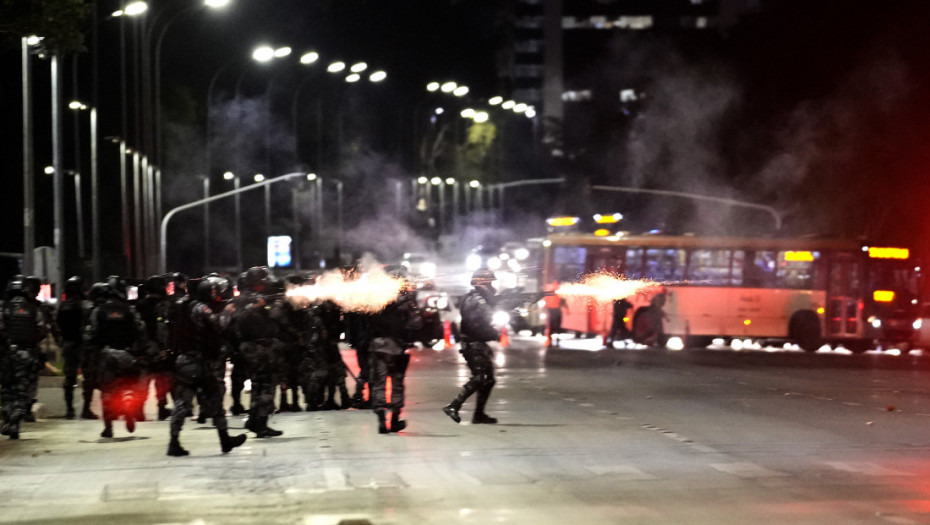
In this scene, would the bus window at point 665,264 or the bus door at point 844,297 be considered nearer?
the bus door at point 844,297

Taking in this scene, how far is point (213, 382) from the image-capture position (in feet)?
45.6

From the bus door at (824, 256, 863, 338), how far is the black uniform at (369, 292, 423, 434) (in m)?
21.6

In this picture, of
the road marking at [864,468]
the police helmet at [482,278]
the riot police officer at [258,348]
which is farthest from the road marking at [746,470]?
the riot police officer at [258,348]

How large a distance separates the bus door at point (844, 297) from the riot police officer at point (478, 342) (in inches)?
805

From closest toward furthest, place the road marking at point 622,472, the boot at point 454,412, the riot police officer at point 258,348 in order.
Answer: the road marking at point 622,472, the riot police officer at point 258,348, the boot at point 454,412

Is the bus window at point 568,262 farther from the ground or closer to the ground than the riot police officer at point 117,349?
farther from the ground

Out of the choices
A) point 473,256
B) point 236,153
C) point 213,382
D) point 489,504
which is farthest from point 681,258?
point 236,153

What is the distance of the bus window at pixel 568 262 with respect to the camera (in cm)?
3553

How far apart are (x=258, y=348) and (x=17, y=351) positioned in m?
3.42

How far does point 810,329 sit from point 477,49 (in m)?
63.3

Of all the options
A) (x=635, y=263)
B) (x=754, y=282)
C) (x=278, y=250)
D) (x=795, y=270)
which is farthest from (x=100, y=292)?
(x=278, y=250)

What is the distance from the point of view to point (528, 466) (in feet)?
41.5

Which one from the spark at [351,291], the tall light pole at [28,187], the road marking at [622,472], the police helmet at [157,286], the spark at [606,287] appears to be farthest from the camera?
the spark at [606,287]

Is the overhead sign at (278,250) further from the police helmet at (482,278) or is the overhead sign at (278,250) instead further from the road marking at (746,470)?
the road marking at (746,470)
